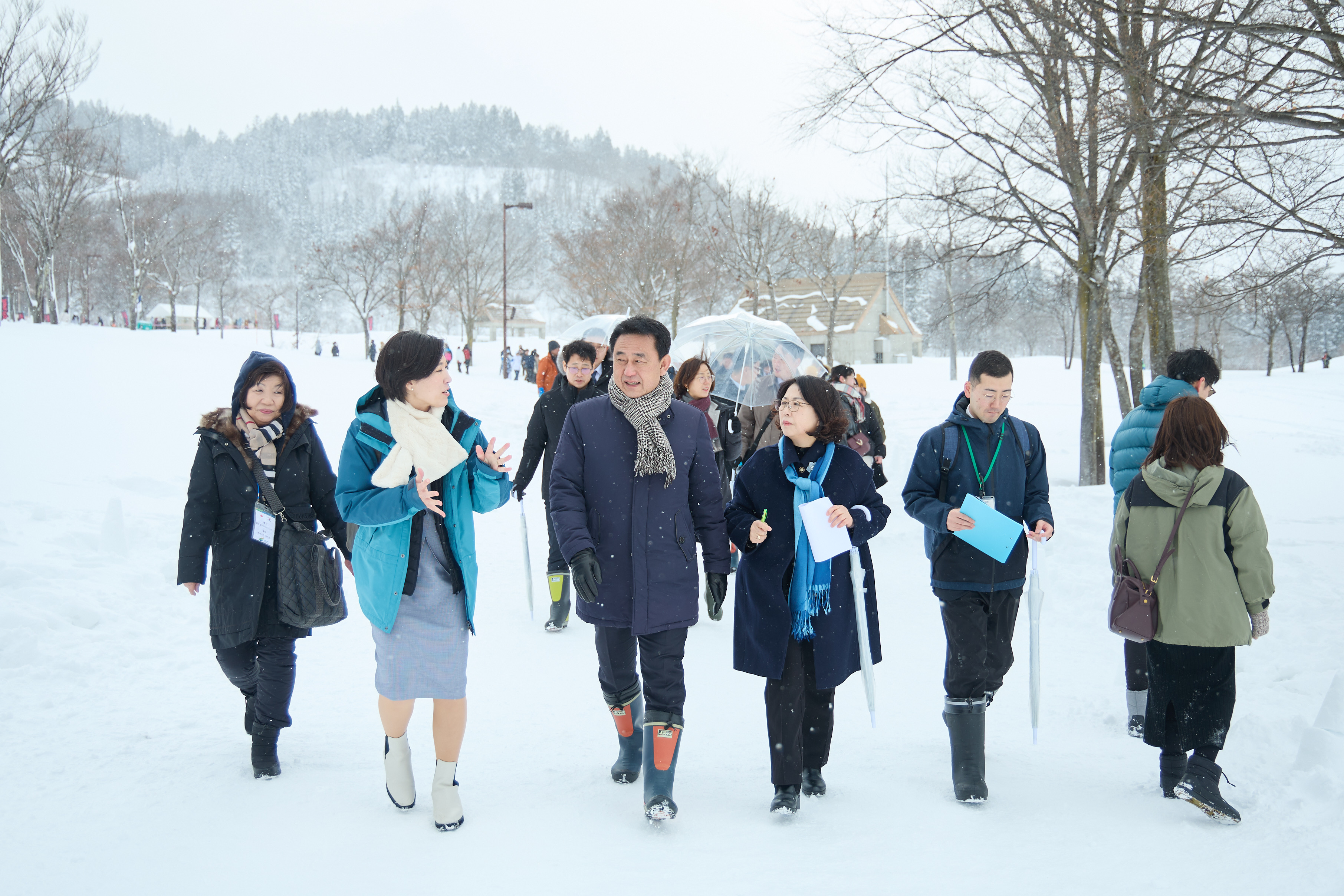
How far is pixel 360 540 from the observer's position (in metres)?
3.28

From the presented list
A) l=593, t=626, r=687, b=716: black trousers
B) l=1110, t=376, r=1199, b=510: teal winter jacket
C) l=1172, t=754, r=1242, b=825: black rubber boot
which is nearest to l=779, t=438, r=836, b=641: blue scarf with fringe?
l=593, t=626, r=687, b=716: black trousers

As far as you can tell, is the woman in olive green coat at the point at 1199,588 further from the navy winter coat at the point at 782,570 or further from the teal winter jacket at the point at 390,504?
the teal winter jacket at the point at 390,504

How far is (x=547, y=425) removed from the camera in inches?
241

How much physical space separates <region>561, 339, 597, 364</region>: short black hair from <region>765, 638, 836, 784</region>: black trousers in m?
3.13

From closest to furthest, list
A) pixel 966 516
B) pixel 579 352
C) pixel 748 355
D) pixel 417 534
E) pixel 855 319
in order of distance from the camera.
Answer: pixel 417 534 < pixel 966 516 < pixel 579 352 < pixel 748 355 < pixel 855 319

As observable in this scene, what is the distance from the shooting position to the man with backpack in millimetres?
3617

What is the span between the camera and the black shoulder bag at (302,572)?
369 centimetres

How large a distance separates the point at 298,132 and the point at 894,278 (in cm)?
12109

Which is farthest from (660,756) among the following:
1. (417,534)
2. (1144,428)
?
(1144,428)

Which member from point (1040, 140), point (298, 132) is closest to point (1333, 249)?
point (1040, 140)

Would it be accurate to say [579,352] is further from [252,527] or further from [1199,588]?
[1199,588]

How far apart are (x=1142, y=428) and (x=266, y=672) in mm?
4531

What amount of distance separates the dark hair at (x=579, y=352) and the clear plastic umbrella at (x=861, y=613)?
299cm

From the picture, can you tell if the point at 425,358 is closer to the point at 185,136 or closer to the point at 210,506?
the point at 210,506
